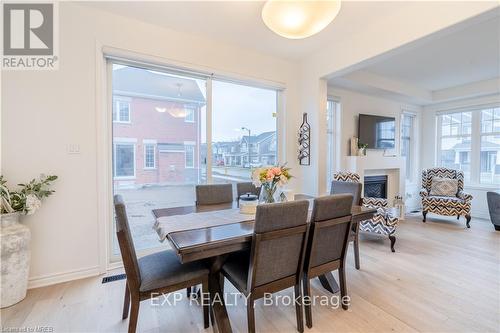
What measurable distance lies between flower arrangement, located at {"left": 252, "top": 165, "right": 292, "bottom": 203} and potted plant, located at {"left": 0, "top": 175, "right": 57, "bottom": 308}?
1.91 m

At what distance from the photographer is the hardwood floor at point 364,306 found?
1712mm

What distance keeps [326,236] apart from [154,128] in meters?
2.29

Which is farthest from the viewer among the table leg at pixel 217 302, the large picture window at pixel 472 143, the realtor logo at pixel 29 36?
the large picture window at pixel 472 143

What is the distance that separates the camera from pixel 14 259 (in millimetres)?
1884

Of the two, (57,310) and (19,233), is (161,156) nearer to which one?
(19,233)

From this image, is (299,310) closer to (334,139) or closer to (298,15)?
(298,15)

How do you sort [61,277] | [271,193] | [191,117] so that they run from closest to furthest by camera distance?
1. [271,193]
2. [61,277]
3. [191,117]

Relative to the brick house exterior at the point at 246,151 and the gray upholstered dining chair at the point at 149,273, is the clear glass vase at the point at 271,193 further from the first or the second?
the brick house exterior at the point at 246,151

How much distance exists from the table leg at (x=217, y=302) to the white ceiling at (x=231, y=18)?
2.35 metres

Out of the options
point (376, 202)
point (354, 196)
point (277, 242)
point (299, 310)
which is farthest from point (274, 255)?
point (376, 202)

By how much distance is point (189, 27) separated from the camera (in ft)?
8.79

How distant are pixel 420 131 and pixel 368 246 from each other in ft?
13.3

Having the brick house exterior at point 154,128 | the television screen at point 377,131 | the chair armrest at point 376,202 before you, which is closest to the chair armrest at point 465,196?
the television screen at point 377,131

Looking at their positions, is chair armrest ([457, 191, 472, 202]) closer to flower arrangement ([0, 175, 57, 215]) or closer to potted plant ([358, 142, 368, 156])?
potted plant ([358, 142, 368, 156])
